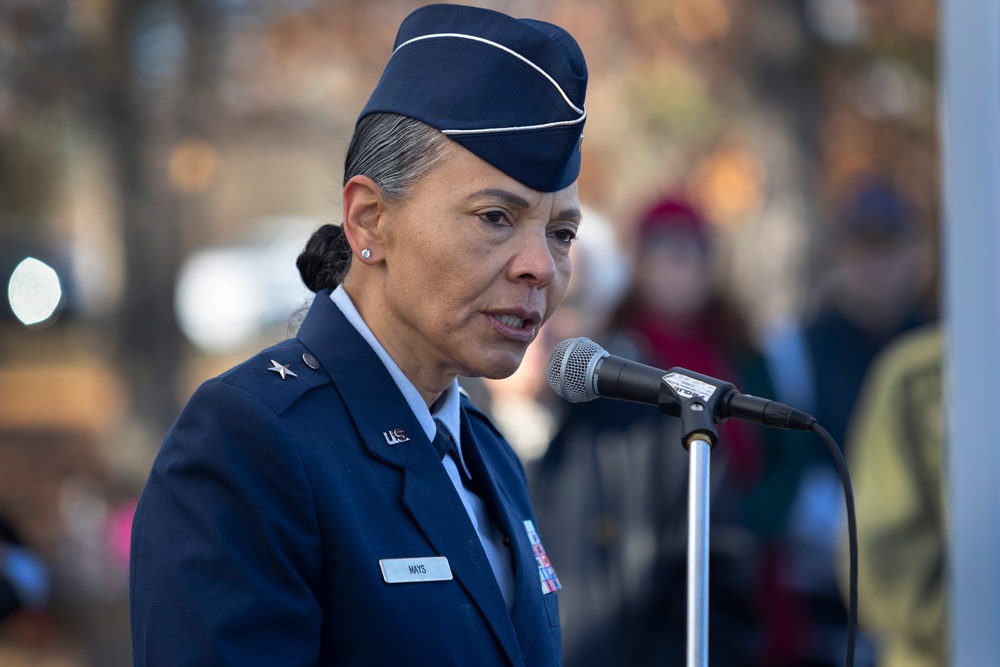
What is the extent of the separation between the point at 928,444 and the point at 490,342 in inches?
122

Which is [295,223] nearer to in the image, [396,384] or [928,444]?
[928,444]

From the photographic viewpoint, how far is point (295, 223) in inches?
800

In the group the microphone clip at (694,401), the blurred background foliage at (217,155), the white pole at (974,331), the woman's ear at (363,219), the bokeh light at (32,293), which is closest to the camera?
the microphone clip at (694,401)

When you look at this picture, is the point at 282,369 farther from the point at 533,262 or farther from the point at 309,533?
the point at 533,262

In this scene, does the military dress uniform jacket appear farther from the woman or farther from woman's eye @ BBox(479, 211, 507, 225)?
woman's eye @ BBox(479, 211, 507, 225)

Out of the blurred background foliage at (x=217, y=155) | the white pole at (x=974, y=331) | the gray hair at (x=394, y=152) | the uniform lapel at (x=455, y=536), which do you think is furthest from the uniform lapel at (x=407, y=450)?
the blurred background foliage at (x=217, y=155)

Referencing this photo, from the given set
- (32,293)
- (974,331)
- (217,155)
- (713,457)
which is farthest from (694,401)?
(217,155)

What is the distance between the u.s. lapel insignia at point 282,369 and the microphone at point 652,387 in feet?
1.37

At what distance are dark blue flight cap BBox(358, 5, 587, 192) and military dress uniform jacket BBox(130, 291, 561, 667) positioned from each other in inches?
15.3

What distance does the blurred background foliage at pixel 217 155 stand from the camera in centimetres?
896

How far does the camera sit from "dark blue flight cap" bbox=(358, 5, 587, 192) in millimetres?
2180

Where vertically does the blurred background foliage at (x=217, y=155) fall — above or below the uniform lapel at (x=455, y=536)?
above

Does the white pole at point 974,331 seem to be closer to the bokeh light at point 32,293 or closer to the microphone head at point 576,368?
the microphone head at point 576,368

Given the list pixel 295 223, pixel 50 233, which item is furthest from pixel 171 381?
pixel 295 223
